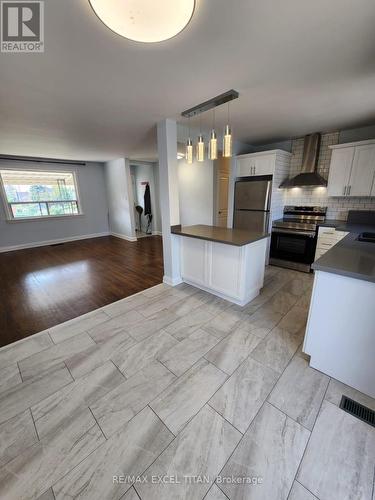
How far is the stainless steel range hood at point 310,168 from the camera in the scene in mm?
3570

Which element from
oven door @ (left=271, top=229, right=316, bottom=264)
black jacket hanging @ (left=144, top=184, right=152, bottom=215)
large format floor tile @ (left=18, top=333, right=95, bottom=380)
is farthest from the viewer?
black jacket hanging @ (left=144, top=184, right=152, bottom=215)

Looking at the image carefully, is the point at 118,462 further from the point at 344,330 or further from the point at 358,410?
the point at 344,330

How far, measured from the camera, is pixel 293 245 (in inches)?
142

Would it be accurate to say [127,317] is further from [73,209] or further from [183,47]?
[73,209]

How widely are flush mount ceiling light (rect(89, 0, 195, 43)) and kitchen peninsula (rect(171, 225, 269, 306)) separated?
179cm

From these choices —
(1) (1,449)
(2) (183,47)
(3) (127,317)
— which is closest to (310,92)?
(2) (183,47)

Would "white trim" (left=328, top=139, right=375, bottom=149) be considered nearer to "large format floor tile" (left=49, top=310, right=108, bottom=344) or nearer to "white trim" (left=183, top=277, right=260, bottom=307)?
"white trim" (left=183, top=277, right=260, bottom=307)

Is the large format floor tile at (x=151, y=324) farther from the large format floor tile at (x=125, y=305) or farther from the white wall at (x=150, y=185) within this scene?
the white wall at (x=150, y=185)

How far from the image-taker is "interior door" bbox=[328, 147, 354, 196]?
3.20 m

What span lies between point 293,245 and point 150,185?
5.07 metres

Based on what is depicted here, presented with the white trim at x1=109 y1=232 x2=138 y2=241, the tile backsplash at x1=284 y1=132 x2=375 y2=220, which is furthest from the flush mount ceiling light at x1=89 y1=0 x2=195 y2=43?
the white trim at x1=109 y1=232 x2=138 y2=241

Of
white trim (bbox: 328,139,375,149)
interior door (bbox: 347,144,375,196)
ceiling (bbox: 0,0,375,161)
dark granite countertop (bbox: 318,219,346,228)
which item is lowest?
dark granite countertop (bbox: 318,219,346,228)

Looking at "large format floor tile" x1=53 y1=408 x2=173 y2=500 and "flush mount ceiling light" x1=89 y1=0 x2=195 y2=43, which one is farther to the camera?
"large format floor tile" x1=53 y1=408 x2=173 y2=500

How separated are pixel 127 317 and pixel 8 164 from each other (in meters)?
5.45
